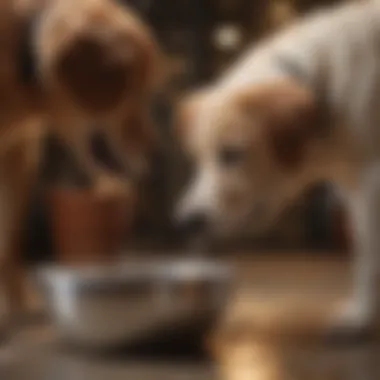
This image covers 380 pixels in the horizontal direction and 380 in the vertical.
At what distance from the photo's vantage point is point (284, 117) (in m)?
0.83

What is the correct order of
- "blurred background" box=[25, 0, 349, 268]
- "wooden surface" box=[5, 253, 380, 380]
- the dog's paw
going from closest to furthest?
"wooden surface" box=[5, 253, 380, 380], the dog's paw, "blurred background" box=[25, 0, 349, 268]

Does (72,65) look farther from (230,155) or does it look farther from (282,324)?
(282,324)

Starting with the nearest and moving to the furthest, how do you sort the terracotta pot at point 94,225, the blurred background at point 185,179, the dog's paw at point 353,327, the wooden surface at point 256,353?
the wooden surface at point 256,353
the dog's paw at point 353,327
the terracotta pot at point 94,225
the blurred background at point 185,179

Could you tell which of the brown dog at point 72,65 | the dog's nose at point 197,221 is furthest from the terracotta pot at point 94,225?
the brown dog at point 72,65

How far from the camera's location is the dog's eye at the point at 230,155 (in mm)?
855

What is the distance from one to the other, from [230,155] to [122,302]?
15cm

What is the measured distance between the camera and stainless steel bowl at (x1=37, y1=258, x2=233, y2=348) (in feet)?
2.67

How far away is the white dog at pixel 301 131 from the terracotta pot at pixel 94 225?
0.79ft

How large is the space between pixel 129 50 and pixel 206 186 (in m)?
0.13

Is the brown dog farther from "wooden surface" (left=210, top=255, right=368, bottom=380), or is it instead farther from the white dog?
"wooden surface" (left=210, top=255, right=368, bottom=380)

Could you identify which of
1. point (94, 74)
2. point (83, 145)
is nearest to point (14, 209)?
point (83, 145)

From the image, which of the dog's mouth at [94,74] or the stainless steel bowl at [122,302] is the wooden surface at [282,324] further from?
the dog's mouth at [94,74]

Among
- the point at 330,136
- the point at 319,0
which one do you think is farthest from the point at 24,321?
the point at 319,0

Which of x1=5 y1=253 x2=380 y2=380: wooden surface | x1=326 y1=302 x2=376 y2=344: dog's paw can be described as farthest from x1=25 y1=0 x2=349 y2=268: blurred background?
x1=326 y1=302 x2=376 y2=344: dog's paw
